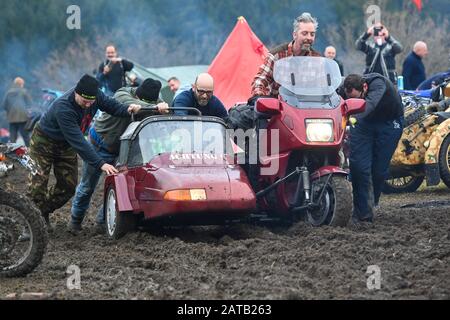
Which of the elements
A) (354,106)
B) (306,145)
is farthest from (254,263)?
(354,106)

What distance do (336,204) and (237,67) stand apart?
10066 millimetres

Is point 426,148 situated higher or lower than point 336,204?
higher

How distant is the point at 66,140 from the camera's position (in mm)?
11227

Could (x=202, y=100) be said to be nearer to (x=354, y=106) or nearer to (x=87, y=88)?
(x=87, y=88)

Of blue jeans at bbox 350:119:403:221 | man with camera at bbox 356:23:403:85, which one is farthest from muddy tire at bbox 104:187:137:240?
man with camera at bbox 356:23:403:85

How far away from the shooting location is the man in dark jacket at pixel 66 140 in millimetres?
10953

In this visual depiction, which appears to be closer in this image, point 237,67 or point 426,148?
point 426,148

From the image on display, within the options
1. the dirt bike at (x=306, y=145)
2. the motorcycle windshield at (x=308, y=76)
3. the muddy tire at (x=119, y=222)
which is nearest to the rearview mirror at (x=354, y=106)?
the dirt bike at (x=306, y=145)

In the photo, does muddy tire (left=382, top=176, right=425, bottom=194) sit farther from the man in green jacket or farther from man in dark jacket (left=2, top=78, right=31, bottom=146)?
man in dark jacket (left=2, top=78, right=31, bottom=146)

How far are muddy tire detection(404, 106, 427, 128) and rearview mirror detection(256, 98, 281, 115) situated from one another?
4.17 metres

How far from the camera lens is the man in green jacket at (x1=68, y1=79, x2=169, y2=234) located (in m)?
11.8

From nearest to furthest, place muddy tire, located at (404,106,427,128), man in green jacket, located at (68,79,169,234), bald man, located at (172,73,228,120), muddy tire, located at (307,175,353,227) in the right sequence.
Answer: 1. muddy tire, located at (307,175,353,227)
2. bald man, located at (172,73,228,120)
3. man in green jacket, located at (68,79,169,234)
4. muddy tire, located at (404,106,427,128)

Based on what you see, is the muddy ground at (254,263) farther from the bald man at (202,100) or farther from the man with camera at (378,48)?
the man with camera at (378,48)

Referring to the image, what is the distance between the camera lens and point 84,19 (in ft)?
121
